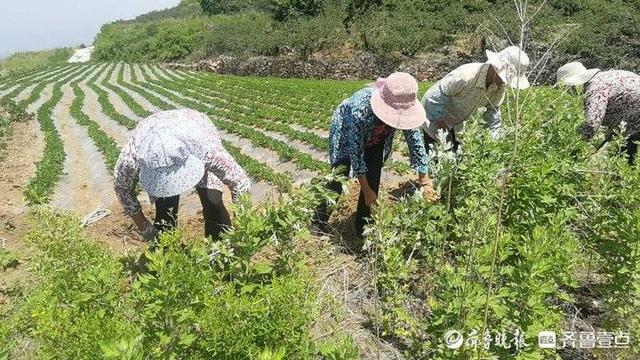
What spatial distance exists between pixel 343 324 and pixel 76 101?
71.8 feet

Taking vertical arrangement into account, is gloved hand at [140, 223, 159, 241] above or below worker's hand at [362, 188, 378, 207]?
above

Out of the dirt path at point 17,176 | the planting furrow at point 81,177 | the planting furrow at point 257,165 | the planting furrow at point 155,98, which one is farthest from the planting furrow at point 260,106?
the dirt path at point 17,176

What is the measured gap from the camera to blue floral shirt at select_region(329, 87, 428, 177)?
3867 mm

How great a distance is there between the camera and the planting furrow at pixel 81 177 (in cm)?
927

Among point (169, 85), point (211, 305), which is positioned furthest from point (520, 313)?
point (169, 85)

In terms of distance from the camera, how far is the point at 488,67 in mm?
4047

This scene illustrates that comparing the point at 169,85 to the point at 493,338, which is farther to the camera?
the point at 169,85

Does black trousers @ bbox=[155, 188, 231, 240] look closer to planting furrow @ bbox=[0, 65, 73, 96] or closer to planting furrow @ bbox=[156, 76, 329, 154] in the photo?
planting furrow @ bbox=[156, 76, 329, 154]

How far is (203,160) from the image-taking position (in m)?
3.39

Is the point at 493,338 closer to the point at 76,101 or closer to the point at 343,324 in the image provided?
the point at 343,324

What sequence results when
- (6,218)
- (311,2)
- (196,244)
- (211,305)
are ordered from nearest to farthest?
(211,305) → (196,244) → (6,218) → (311,2)

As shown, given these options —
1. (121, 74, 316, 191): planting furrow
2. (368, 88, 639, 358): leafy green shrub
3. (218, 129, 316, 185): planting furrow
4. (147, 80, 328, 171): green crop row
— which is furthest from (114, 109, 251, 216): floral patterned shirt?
(218, 129, 316, 185): planting furrow

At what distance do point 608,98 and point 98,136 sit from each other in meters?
13.0

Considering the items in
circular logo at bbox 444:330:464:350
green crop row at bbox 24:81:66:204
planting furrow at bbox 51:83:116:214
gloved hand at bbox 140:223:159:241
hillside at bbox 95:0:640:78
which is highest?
gloved hand at bbox 140:223:159:241
